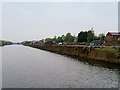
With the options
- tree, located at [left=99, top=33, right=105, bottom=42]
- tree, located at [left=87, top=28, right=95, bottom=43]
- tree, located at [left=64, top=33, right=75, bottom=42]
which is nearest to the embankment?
tree, located at [left=87, top=28, right=95, bottom=43]

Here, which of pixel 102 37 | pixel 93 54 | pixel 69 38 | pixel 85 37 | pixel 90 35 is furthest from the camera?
pixel 69 38

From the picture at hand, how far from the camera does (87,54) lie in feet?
186

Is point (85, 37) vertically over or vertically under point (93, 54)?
over

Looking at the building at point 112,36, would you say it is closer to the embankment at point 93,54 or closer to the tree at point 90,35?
the tree at point 90,35

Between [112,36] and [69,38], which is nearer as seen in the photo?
[112,36]

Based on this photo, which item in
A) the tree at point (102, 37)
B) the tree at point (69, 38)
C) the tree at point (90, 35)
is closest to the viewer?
the tree at point (90, 35)

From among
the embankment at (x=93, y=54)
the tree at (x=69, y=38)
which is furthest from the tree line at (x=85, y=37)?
the embankment at (x=93, y=54)

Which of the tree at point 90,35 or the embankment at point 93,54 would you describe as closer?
the embankment at point 93,54

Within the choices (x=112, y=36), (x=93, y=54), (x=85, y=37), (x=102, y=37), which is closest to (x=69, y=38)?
(x=85, y=37)

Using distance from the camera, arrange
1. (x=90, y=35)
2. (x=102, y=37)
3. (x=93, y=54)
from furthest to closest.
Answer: (x=102, y=37), (x=90, y=35), (x=93, y=54)

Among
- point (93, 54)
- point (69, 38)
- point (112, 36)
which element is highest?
point (112, 36)

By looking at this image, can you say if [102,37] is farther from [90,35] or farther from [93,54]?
[93,54]

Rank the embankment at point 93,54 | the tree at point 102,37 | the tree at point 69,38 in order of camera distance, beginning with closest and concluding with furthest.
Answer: the embankment at point 93,54 → the tree at point 102,37 → the tree at point 69,38

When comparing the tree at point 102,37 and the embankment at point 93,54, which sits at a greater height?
the tree at point 102,37
